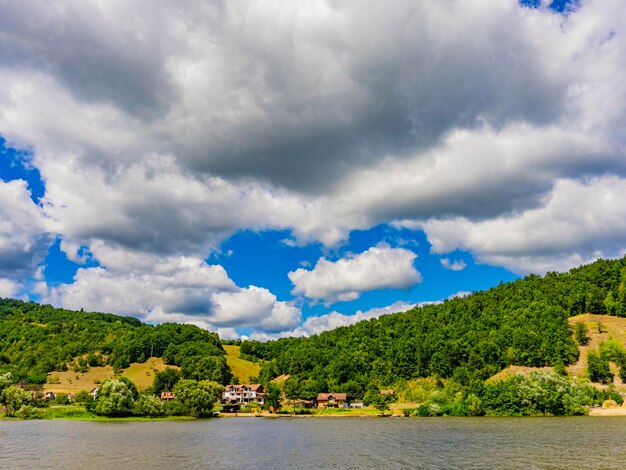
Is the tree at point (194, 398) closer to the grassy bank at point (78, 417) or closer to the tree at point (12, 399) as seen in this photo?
the grassy bank at point (78, 417)

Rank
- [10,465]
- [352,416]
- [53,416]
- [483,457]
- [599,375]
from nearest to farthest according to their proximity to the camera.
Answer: [10,465]
[483,457]
[53,416]
[352,416]
[599,375]

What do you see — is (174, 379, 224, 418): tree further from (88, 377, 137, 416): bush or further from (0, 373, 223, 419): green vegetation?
(88, 377, 137, 416): bush

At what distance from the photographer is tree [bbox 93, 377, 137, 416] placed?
439 feet

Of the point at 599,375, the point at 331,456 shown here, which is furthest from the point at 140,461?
the point at 599,375

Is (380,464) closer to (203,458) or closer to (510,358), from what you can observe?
(203,458)

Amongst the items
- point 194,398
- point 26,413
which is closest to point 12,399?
point 26,413

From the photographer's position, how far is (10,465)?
2047 inches

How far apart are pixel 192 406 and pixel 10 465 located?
103 m

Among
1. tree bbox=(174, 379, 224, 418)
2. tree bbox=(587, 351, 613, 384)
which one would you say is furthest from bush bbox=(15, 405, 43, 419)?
tree bbox=(587, 351, 613, 384)

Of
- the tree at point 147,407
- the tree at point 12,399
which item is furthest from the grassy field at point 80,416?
the tree at point 12,399

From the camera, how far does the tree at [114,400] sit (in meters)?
134

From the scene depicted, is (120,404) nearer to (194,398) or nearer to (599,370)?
(194,398)

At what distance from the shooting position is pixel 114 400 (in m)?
134

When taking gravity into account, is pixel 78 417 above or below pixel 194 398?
below
